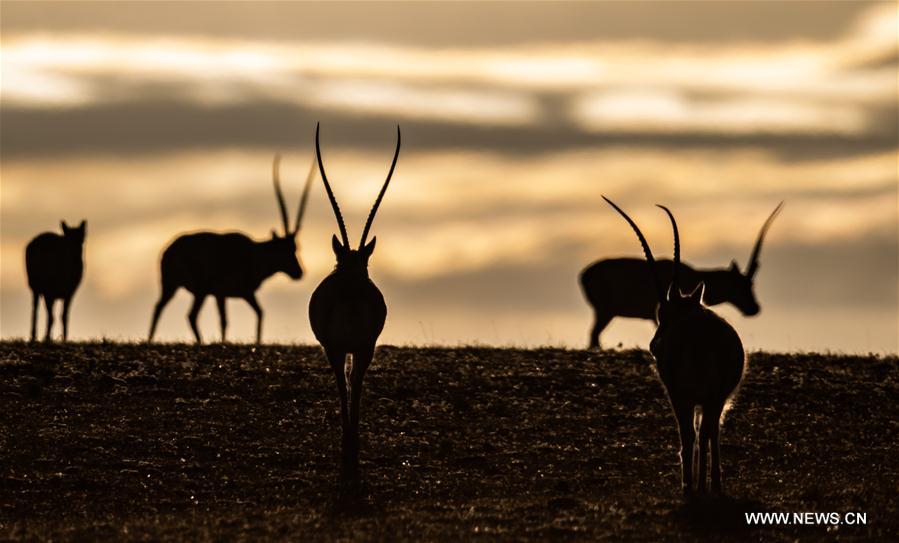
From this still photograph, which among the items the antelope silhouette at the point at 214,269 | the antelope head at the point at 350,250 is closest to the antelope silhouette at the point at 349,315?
the antelope head at the point at 350,250

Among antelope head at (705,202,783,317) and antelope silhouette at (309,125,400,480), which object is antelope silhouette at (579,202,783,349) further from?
antelope silhouette at (309,125,400,480)

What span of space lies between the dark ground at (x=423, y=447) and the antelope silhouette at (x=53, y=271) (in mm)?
5021

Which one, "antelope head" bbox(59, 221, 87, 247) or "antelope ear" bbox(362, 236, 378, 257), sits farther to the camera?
"antelope head" bbox(59, 221, 87, 247)

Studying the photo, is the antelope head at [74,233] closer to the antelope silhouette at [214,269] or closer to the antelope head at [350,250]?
the antelope silhouette at [214,269]

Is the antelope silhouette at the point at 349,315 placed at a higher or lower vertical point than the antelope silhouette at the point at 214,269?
lower

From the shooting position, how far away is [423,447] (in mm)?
22734

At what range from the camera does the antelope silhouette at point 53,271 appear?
1320 inches

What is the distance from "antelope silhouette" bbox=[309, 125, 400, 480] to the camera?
19.9 meters

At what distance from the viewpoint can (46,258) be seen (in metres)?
33.7

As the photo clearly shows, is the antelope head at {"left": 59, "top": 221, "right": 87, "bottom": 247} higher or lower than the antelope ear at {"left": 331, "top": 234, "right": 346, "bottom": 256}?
higher

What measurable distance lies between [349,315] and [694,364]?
4444mm

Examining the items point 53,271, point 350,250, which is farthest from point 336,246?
point 53,271

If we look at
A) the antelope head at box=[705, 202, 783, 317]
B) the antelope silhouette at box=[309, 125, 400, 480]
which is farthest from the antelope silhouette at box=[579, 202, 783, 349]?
the antelope silhouette at box=[309, 125, 400, 480]

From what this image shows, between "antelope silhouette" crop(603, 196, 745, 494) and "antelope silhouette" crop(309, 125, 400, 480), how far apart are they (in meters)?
3.42
